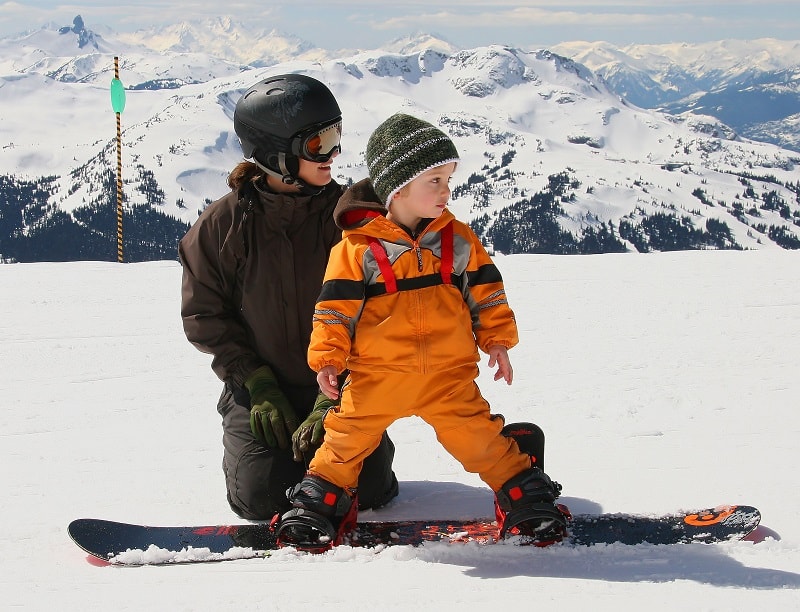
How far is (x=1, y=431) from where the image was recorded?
14.4 feet

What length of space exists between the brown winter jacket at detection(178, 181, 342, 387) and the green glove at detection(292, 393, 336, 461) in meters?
0.41

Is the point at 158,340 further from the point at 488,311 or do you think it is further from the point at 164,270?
the point at 488,311

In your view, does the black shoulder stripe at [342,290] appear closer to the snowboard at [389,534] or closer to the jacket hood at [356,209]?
the jacket hood at [356,209]

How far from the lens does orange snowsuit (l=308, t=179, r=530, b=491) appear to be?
2736 millimetres

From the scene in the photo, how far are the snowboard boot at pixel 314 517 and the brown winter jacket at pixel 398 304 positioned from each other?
19.9 inches

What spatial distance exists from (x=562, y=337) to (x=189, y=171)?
653 ft

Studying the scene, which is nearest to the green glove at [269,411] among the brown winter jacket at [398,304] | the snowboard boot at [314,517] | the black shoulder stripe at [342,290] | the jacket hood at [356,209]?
the snowboard boot at [314,517]

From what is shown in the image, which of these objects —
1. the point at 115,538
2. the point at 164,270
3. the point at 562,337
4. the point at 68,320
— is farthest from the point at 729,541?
the point at 164,270

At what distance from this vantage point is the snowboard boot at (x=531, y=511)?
9.17ft

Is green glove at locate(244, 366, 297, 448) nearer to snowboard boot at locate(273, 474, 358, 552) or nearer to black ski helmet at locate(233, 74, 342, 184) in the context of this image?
snowboard boot at locate(273, 474, 358, 552)

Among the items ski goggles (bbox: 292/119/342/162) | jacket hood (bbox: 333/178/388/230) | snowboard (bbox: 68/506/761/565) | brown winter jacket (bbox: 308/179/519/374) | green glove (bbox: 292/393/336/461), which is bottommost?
snowboard (bbox: 68/506/761/565)

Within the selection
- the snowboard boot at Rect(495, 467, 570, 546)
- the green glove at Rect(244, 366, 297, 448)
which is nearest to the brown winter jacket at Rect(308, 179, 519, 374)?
the snowboard boot at Rect(495, 467, 570, 546)

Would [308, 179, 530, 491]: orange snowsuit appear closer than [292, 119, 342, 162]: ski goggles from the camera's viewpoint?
Yes

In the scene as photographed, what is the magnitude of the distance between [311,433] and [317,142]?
125 centimetres
